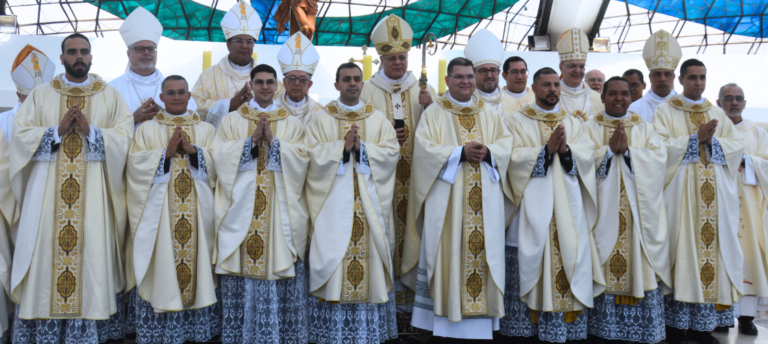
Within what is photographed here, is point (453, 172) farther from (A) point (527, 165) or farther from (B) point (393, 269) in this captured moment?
(B) point (393, 269)

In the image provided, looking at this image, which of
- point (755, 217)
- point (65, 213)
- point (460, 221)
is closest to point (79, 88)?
point (65, 213)

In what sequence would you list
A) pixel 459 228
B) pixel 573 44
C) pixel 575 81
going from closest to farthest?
pixel 459 228 → pixel 573 44 → pixel 575 81

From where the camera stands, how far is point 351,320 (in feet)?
16.2

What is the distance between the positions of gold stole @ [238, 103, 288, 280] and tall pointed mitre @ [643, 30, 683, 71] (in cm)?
394

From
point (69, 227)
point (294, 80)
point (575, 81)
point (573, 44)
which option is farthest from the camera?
point (575, 81)

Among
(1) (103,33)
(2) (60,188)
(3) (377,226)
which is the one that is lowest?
(3) (377,226)

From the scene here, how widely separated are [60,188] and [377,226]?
2500 mm

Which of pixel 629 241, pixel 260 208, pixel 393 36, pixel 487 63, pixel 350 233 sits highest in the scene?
pixel 393 36

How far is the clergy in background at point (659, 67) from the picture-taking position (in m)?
6.11

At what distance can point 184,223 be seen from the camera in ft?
16.0

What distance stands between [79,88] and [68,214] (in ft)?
3.46

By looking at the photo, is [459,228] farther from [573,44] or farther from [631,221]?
[573,44]

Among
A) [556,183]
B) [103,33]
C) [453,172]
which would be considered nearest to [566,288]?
[556,183]

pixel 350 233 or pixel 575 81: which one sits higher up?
pixel 575 81
